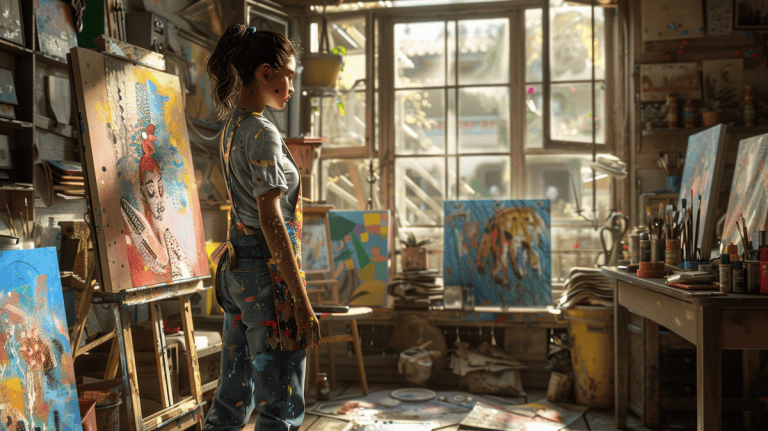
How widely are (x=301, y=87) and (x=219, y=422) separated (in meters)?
2.72

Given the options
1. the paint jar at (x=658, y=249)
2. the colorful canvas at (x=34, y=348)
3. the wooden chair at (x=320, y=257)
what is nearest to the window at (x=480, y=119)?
the wooden chair at (x=320, y=257)

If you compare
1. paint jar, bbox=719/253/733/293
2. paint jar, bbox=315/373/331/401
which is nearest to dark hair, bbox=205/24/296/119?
paint jar, bbox=719/253/733/293

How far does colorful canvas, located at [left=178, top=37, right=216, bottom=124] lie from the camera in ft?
11.9

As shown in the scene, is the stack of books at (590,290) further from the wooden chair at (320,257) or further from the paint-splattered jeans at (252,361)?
the paint-splattered jeans at (252,361)

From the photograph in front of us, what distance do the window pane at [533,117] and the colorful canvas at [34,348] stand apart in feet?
10.5

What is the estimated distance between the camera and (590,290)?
11.4ft

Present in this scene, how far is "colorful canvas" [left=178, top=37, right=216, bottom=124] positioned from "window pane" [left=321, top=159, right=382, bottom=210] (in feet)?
3.34

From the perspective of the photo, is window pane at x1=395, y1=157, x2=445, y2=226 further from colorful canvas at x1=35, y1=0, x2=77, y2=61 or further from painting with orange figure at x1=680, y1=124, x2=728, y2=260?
colorful canvas at x1=35, y1=0, x2=77, y2=61

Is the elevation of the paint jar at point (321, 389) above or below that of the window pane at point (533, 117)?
below

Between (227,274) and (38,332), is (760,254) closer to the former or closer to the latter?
(227,274)

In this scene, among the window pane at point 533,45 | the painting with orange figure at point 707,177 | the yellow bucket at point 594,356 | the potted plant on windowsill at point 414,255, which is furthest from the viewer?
the window pane at point 533,45

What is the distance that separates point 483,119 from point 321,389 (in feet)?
7.06

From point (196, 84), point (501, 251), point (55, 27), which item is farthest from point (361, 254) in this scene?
point (55, 27)

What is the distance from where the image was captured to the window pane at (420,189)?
442 cm
